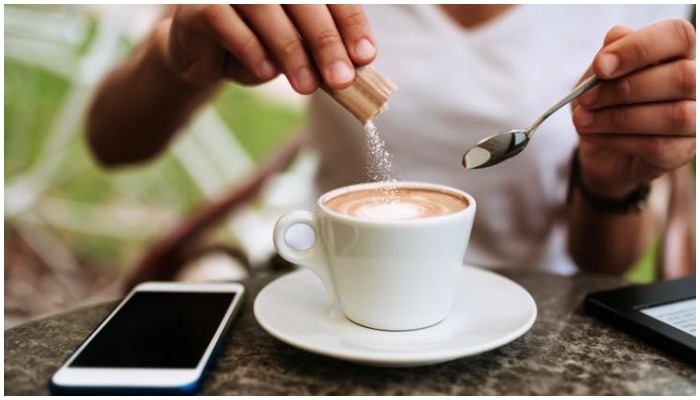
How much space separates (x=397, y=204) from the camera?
0.70 metres

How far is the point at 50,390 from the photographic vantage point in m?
0.56

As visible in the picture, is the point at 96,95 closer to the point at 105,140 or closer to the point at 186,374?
the point at 105,140

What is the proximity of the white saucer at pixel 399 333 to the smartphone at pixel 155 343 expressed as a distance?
0.21ft

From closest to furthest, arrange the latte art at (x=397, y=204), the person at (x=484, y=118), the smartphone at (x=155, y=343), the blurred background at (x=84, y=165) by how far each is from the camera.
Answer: the smartphone at (x=155, y=343), the latte art at (x=397, y=204), the person at (x=484, y=118), the blurred background at (x=84, y=165)

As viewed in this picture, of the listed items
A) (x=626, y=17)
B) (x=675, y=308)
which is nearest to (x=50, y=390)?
(x=675, y=308)

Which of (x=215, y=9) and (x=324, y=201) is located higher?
(x=215, y=9)

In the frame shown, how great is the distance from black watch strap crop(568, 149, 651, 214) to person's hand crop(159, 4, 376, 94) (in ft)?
1.73

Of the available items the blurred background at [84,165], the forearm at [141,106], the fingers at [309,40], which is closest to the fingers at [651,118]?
the fingers at [309,40]

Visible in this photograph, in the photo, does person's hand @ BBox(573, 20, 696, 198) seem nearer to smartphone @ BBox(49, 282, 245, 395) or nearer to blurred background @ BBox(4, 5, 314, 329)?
smartphone @ BBox(49, 282, 245, 395)

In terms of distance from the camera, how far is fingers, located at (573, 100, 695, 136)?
75 centimetres

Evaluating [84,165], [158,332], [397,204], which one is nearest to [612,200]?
[397,204]

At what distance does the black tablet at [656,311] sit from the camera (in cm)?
65

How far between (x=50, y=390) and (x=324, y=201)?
327 mm

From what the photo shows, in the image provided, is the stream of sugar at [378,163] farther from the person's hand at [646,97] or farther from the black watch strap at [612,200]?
the black watch strap at [612,200]
